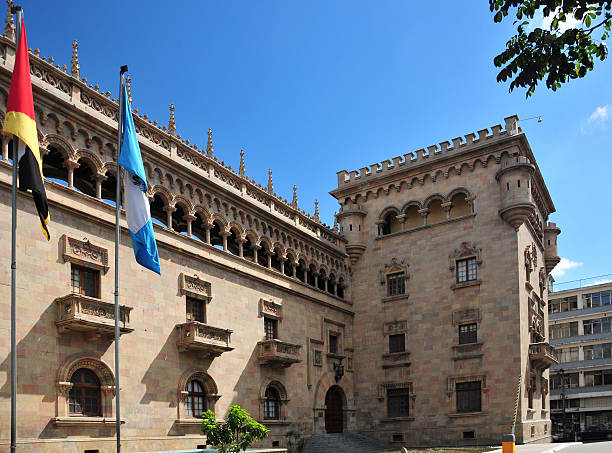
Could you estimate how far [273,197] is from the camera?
3419 centimetres

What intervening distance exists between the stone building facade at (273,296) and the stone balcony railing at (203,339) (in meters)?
0.07

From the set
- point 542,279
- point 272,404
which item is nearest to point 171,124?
point 272,404

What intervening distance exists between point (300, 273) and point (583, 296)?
52092 millimetres

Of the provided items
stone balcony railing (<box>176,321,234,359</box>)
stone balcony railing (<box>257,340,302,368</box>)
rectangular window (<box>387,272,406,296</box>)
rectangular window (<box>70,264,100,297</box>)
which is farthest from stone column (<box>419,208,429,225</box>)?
rectangular window (<box>70,264,100,297</box>)

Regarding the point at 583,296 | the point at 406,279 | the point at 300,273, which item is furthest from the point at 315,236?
the point at 583,296

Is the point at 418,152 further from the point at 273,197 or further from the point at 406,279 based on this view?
the point at 273,197

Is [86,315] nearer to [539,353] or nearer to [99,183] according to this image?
[99,183]

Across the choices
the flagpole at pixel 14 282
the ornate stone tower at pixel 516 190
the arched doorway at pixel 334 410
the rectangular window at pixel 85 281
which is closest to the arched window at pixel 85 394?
the rectangular window at pixel 85 281

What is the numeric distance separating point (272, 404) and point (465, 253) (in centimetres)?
1447

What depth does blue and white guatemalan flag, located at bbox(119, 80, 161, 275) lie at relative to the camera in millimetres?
18906

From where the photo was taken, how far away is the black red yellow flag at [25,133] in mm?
16000

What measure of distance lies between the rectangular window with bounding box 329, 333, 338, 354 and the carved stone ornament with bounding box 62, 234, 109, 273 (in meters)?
17.5

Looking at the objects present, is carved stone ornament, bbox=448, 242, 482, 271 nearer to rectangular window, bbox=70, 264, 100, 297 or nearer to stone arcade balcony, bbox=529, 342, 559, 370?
stone arcade balcony, bbox=529, 342, 559, 370

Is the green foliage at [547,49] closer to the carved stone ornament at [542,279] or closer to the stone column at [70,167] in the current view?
the stone column at [70,167]
